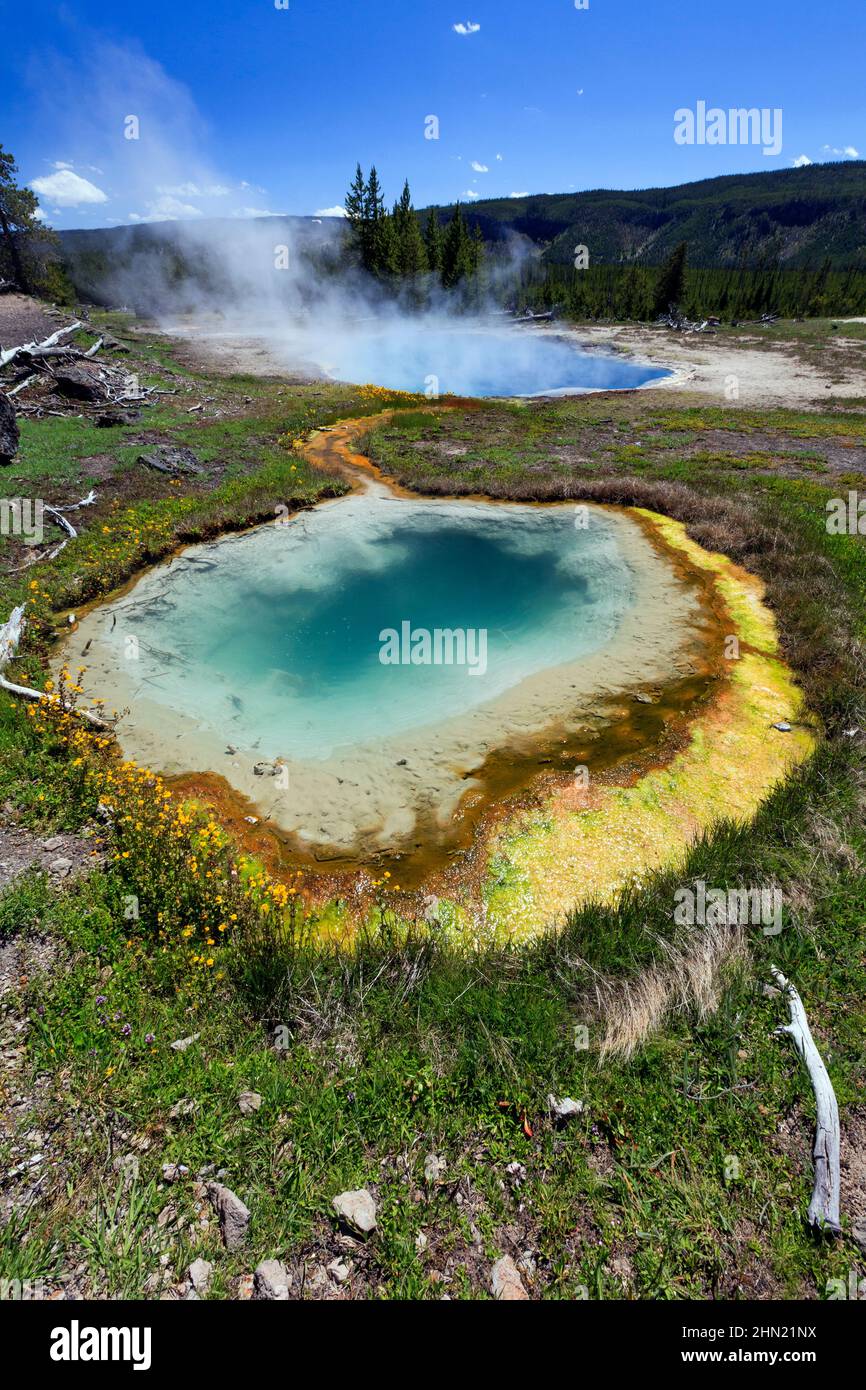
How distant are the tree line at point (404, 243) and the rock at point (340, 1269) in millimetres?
84029

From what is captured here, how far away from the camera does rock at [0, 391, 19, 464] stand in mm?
18594

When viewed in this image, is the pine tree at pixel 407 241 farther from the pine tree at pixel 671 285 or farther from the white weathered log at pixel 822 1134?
the white weathered log at pixel 822 1134

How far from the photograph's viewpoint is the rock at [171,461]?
20359 mm

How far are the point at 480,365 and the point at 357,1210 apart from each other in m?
53.3

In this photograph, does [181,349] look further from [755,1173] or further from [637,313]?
[637,313]

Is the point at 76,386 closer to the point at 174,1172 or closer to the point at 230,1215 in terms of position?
the point at 174,1172

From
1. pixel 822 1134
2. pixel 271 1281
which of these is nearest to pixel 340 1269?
pixel 271 1281

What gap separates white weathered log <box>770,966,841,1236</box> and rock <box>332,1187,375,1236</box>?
302 cm

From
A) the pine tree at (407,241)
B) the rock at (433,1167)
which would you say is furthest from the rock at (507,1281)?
the pine tree at (407,241)

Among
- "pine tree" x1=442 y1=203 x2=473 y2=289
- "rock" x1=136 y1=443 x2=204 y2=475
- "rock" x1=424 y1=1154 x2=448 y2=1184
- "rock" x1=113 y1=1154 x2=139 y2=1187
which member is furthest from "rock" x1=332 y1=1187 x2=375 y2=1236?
"pine tree" x1=442 y1=203 x2=473 y2=289

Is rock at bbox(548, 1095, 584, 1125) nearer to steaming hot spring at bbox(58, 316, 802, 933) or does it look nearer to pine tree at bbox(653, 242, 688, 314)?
steaming hot spring at bbox(58, 316, 802, 933)

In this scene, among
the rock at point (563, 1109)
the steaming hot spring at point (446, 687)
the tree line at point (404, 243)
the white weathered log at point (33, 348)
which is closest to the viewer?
the rock at point (563, 1109)

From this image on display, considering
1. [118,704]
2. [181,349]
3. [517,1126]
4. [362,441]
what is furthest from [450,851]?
[181,349]

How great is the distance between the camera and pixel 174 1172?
4.16 meters
